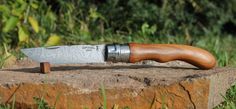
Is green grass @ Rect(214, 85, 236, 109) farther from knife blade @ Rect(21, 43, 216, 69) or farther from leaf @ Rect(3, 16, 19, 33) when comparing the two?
leaf @ Rect(3, 16, 19, 33)

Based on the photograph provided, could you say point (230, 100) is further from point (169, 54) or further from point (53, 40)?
point (53, 40)

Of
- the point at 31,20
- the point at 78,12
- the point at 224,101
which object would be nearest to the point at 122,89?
the point at 224,101

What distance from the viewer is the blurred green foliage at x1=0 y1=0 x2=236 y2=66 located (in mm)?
5734

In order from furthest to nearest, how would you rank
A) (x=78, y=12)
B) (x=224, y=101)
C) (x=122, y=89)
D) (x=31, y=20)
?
(x=78, y=12) → (x=31, y=20) → (x=224, y=101) → (x=122, y=89)

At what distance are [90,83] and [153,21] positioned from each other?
340cm

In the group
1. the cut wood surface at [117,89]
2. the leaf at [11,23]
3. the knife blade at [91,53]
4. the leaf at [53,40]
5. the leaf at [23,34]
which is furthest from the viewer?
the leaf at [53,40]

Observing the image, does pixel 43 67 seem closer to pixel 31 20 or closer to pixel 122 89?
pixel 122 89

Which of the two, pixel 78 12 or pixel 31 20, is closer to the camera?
pixel 31 20

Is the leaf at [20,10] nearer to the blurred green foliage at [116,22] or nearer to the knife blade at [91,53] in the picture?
the blurred green foliage at [116,22]

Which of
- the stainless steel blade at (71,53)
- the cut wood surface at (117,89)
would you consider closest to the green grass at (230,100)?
the cut wood surface at (117,89)

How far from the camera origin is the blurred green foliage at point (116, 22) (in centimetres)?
573

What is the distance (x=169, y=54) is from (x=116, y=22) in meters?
3.19

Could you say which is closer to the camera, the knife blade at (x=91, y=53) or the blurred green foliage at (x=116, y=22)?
the knife blade at (x=91, y=53)

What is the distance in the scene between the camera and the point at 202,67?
3777mm
